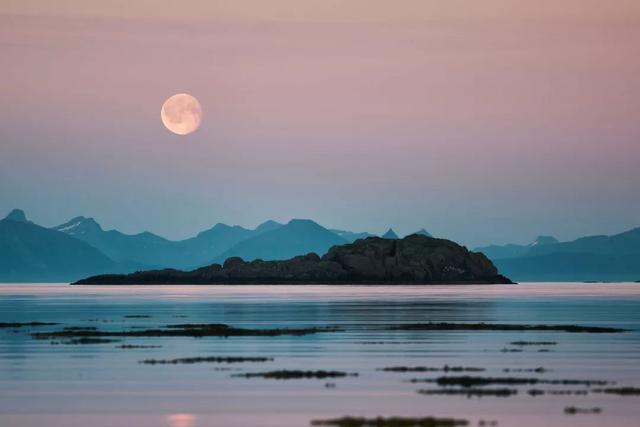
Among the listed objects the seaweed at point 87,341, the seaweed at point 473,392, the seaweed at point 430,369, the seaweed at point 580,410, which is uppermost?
the seaweed at point 87,341

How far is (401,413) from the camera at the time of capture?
1923 inches

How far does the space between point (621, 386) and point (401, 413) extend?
1454cm

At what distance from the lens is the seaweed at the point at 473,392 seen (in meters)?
54.8

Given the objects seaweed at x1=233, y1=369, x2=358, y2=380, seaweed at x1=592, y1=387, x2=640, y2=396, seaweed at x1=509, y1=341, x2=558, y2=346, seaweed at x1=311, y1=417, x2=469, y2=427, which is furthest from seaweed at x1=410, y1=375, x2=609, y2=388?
seaweed at x1=509, y1=341, x2=558, y2=346

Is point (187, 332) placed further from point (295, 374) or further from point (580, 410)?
point (580, 410)

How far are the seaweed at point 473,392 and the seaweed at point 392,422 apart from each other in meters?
8.20

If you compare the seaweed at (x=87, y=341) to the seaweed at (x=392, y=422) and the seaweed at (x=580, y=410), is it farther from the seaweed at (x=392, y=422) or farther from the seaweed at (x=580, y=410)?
the seaweed at (x=580, y=410)

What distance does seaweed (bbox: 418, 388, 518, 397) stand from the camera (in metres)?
54.8

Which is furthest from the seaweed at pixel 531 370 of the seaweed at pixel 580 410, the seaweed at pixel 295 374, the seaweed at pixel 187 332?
the seaweed at pixel 187 332

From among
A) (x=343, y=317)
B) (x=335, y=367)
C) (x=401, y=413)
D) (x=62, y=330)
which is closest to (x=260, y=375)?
(x=335, y=367)

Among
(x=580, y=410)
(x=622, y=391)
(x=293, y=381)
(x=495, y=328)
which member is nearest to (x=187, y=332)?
(x=495, y=328)

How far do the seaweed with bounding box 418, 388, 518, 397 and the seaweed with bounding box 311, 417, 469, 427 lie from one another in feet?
26.9

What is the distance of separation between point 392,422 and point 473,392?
33.9ft

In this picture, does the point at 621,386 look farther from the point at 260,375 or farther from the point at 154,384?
the point at 154,384
